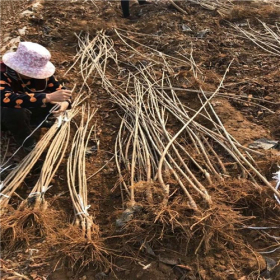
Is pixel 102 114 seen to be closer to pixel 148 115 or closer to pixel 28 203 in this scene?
pixel 148 115

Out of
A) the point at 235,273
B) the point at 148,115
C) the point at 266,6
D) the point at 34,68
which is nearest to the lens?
the point at 235,273

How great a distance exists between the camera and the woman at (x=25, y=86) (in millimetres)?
2254

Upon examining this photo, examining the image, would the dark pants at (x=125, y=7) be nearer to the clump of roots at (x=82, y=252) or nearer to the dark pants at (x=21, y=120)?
the dark pants at (x=21, y=120)

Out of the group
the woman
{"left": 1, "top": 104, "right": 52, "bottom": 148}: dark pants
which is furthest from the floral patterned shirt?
{"left": 1, "top": 104, "right": 52, "bottom": 148}: dark pants

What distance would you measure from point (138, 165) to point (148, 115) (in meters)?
0.64

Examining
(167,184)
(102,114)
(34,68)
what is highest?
(34,68)

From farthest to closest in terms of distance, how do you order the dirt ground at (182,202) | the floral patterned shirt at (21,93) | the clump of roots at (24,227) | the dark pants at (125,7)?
the dark pants at (125,7) < the floral patterned shirt at (21,93) < the clump of roots at (24,227) < the dirt ground at (182,202)

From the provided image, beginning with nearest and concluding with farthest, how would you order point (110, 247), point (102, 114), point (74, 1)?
point (110, 247)
point (102, 114)
point (74, 1)

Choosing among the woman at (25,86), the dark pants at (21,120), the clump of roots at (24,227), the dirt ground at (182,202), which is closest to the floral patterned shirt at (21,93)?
the woman at (25,86)

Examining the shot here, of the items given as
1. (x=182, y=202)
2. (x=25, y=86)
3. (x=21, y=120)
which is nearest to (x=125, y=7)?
(x=25, y=86)

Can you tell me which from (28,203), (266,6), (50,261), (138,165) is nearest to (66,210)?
(28,203)

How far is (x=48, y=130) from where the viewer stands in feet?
9.39

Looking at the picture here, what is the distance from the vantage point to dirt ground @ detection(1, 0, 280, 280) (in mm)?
1791

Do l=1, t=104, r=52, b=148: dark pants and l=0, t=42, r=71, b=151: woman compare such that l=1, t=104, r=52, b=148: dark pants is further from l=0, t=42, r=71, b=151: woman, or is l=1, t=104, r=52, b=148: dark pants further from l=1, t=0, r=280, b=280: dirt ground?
l=1, t=0, r=280, b=280: dirt ground
